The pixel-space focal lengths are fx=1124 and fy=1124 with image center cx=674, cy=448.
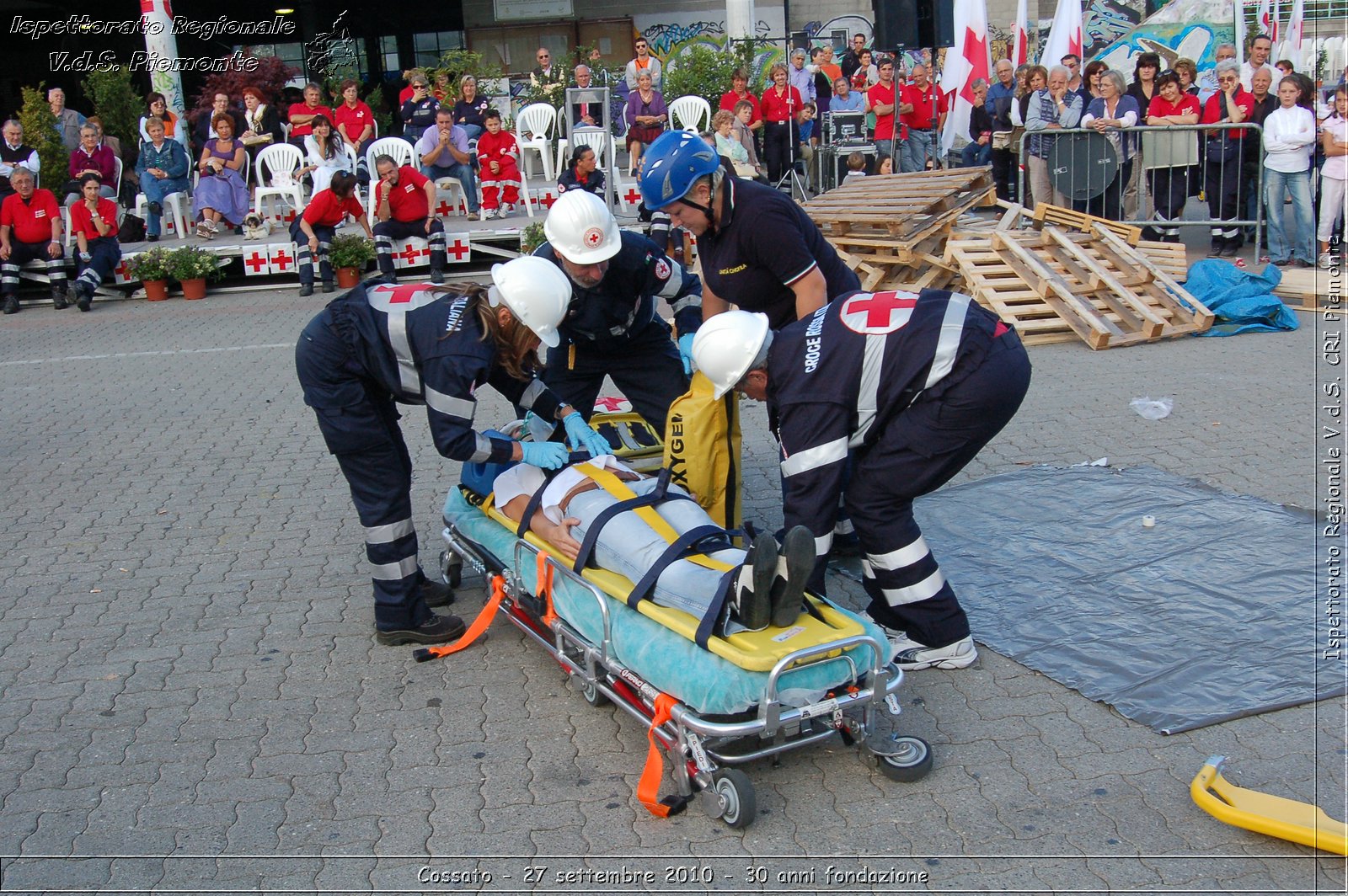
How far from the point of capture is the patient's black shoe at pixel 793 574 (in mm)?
3283

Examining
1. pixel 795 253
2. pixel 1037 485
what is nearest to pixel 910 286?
pixel 1037 485

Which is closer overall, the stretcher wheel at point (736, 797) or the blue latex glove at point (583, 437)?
the stretcher wheel at point (736, 797)

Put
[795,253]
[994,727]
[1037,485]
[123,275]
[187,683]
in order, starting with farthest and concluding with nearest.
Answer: [123,275] → [1037,485] → [795,253] → [187,683] → [994,727]

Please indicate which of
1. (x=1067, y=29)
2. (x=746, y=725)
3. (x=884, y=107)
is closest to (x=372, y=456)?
(x=746, y=725)

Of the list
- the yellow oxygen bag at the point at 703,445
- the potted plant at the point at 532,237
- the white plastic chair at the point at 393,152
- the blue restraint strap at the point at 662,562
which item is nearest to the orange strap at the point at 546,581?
the blue restraint strap at the point at 662,562

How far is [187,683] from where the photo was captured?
4367 mm

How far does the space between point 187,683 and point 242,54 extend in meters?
16.9

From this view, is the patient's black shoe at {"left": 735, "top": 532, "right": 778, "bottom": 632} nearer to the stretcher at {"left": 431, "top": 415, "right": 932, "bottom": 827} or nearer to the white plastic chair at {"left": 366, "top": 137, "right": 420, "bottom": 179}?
the stretcher at {"left": 431, "top": 415, "right": 932, "bottom": 827}

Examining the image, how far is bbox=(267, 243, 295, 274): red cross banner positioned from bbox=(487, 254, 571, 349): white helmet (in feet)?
32.3

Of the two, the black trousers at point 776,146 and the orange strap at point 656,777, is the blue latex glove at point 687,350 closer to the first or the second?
the orange strap at point 656,777

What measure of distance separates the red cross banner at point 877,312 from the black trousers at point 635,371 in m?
1.65

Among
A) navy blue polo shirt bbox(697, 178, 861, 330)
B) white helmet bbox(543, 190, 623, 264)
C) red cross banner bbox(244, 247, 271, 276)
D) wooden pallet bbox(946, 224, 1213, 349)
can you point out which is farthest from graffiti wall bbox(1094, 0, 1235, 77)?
white helmet bbox(543, 190, 623, 264)

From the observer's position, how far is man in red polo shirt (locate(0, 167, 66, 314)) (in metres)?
12.6

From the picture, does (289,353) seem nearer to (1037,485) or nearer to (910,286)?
(910,286)
